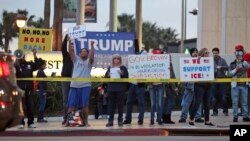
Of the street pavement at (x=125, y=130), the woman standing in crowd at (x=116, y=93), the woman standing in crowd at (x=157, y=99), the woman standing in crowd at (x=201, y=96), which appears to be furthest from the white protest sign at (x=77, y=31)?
the woman standing in crowd at (x=201, y=96)

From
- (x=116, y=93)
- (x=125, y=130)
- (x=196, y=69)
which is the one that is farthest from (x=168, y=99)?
(x=125, y=130)

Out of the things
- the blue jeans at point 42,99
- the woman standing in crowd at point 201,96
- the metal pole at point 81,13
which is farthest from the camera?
the metal pole at point 81,13

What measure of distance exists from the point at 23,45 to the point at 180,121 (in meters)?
5.42

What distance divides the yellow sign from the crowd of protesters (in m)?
2.38

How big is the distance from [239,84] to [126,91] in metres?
2.86

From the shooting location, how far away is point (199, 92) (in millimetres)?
16391

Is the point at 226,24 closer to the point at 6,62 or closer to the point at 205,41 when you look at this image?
the point at 205,41

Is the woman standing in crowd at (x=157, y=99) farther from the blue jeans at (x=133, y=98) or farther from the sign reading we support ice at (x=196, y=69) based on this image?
the sign reading we support ice at (x=196, y=69)

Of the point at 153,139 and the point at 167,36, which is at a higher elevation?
the point at 167,36

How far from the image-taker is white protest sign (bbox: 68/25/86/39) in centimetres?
1645

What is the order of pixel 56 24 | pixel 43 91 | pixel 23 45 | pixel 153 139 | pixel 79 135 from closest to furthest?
pixel 153 139
pixel 79 135
pixel 43 91
pixel 23 45
pixel 56 24

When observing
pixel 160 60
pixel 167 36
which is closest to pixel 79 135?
pixel 160 60

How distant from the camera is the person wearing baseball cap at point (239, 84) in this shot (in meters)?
16.8

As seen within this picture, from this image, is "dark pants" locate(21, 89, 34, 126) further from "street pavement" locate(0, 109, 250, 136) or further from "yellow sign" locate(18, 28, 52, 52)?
"yellow sign" locate(18, 28, 52, 52)
